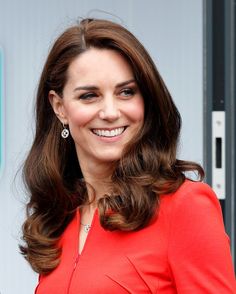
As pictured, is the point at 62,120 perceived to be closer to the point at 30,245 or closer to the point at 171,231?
the point at 30,245

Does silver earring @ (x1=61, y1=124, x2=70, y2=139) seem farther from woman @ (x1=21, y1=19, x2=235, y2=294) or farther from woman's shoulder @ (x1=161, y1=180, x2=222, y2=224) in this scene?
woman's shoulder @ (x1=161, y1=180, x2=222, y2=224)

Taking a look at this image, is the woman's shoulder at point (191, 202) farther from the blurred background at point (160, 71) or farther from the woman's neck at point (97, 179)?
the blurred background at point (160, 71)

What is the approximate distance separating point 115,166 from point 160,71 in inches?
52.8

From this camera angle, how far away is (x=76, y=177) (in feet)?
7.22

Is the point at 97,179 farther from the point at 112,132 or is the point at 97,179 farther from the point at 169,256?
the point at 169,256

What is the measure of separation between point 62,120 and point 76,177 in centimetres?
20

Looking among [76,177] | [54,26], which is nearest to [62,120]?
[76,177]

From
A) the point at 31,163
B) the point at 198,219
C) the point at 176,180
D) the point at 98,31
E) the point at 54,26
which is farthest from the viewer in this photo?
the point at 54,26

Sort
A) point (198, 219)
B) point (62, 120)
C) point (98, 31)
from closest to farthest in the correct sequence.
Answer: point (198, 219), point (98, 31), point (62, 120)

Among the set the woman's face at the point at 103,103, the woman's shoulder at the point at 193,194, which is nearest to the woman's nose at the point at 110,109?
the woman's face at the point at 103,103

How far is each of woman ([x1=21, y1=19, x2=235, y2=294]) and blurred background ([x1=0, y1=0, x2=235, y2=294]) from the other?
43.6 inches

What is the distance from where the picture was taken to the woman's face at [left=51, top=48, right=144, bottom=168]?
1.88 meters

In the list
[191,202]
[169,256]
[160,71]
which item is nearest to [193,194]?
[191,202]

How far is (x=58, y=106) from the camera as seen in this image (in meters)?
2.09
